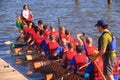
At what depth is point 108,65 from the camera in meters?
10.9

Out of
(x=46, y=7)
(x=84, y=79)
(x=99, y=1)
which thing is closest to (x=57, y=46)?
(x=84, y=79)

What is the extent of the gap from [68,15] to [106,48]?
80.1ft

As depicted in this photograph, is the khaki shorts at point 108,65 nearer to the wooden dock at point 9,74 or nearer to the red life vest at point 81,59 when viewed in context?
the red life vest at point 81,59

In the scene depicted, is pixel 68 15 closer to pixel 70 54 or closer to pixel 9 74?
pixel 9 74

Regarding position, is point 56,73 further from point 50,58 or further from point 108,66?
point 108,66

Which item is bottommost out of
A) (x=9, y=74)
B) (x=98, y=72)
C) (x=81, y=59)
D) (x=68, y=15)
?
(x=9, y=74)

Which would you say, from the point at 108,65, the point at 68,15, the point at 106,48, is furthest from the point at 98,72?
the point at 68,15

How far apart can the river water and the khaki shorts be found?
375 inches

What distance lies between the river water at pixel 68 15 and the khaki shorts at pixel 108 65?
9.53m

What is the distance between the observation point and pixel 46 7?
41531mm

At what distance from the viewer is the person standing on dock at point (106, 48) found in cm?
1047

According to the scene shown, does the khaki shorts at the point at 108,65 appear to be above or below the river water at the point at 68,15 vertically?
above

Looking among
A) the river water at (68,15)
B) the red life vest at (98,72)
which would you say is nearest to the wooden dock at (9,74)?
the red life vest at (98,72)

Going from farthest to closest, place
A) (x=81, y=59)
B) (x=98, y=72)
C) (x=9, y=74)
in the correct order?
(x=9, y=74) < (x=81, y=59) < (x=98, y=72)
